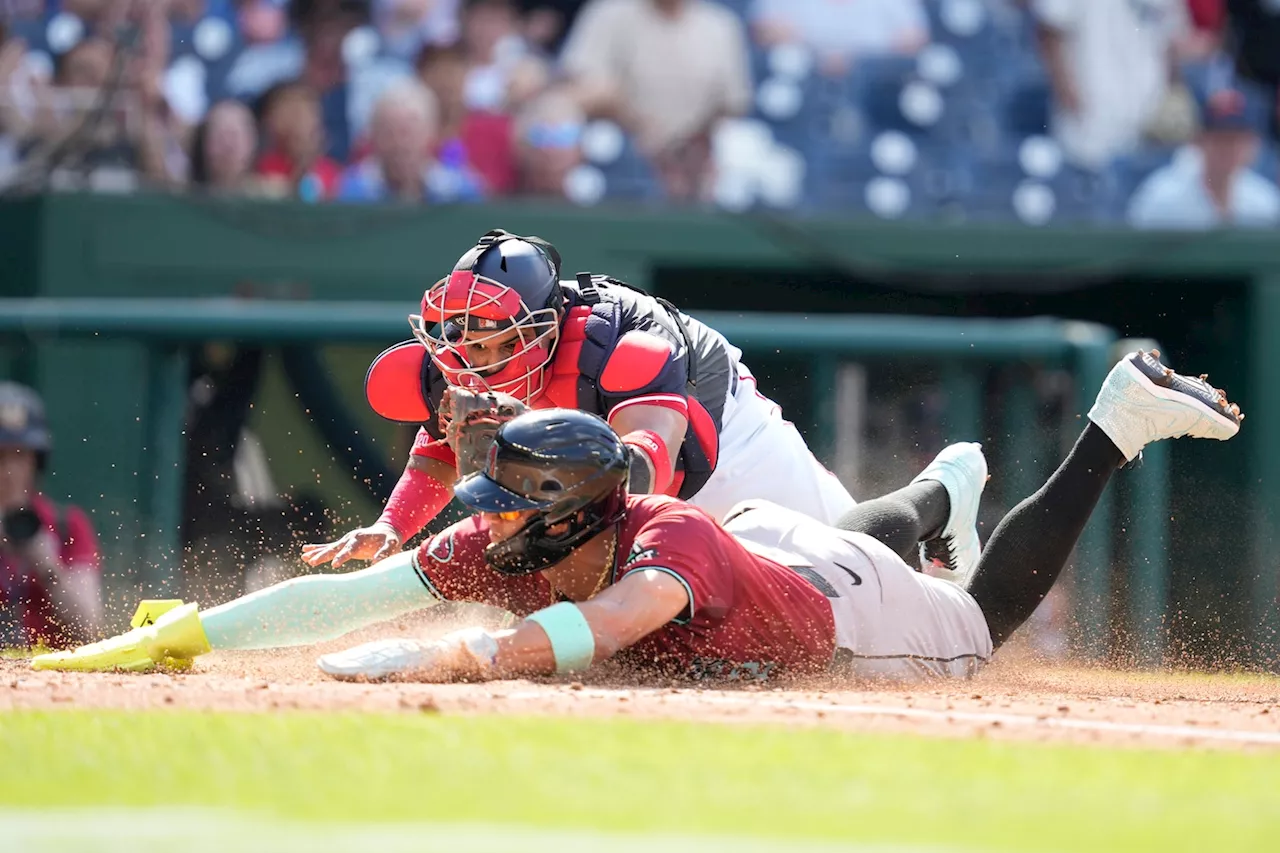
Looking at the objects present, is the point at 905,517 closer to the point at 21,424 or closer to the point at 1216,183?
the point at 21,424

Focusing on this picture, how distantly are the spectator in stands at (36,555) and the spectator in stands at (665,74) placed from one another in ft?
12.5

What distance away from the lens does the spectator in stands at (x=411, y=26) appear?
10242 mm

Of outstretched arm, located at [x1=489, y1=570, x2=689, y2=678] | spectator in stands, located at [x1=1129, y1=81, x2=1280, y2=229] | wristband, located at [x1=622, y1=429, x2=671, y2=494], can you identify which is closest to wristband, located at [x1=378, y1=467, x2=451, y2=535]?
wristband, located at [x1=622, y1=429, x2=671, y2=494]

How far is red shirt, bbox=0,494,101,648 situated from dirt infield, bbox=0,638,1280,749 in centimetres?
237

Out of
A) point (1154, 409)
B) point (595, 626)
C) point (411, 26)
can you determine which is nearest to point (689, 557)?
point (595, 626)

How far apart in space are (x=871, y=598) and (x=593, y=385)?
3.52 feet

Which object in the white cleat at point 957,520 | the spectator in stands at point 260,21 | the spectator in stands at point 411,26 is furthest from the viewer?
the spectator in stands at point 411,26

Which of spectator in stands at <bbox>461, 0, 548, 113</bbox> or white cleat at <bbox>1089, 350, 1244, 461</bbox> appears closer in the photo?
white cleat at <bbox>1089, 350, 1244, 461</bbox>

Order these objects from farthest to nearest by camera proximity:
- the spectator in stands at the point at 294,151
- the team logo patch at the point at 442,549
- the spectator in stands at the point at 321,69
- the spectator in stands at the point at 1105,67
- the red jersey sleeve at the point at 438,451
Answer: the spectator in stands at the point at 1105,67, the spectator in stands at the point at 321,69, the spectator in stands at the point at 294,151, the red jersey sleeve at the point at 438,451, the team logo patch at the point at 442,549

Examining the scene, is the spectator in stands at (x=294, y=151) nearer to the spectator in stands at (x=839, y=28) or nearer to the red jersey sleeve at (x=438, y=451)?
the spectator in stands at (x=839, y=28)

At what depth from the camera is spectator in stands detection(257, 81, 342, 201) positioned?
9.73 m

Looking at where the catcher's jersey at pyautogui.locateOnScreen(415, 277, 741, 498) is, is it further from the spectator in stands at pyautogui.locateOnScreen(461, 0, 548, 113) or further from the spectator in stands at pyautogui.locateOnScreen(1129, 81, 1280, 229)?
the spectator in stands at pyautogui.locateOnScreen(1129, 81, 1280, 229)

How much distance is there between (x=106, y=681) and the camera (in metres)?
4.76

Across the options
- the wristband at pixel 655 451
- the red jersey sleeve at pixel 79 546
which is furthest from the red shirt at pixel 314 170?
the wristband at pixel 655 451
